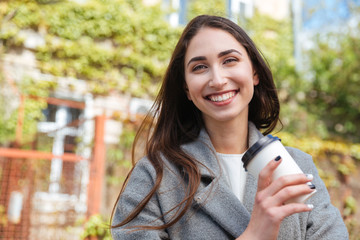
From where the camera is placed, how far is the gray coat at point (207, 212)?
4.16 ft

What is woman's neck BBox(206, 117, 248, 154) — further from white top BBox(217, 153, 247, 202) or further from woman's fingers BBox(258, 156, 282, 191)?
woman's fingers BBox(258, 156, 282, 191)

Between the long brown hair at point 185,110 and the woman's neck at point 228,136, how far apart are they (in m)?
0.07

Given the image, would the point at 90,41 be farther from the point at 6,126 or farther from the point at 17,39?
the point at 6,126

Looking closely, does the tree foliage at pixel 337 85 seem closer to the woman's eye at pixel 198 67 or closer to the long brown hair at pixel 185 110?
the long brown hair at pixel 185 110

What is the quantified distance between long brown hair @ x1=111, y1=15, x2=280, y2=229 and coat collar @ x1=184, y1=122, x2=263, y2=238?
4 centimetres

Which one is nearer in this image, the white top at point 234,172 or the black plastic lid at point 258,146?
the black plastic lid at point 258,146

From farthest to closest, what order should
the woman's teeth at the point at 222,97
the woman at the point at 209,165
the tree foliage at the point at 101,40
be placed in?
1. the tree foliage at the point at 101,40
2. the woman's teeth at the point at 222,97
3. the woman at the point at 209,165

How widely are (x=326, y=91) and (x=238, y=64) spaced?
8.16 meters

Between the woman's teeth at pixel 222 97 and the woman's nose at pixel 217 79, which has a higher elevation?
the woman's nose at pixel 217 79

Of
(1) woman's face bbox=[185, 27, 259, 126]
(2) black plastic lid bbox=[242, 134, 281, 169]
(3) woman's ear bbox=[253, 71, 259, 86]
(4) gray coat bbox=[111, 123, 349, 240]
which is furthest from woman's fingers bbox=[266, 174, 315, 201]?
(3) woman's ear bbox=[253, 71, 259, 86]

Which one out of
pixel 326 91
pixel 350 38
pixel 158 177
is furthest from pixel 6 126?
pixel 350 38

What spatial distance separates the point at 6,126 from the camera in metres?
6.26

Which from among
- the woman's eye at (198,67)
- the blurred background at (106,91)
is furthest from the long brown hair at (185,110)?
the blurred background at (106,91)

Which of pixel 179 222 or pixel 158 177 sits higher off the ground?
pixel 158 177
